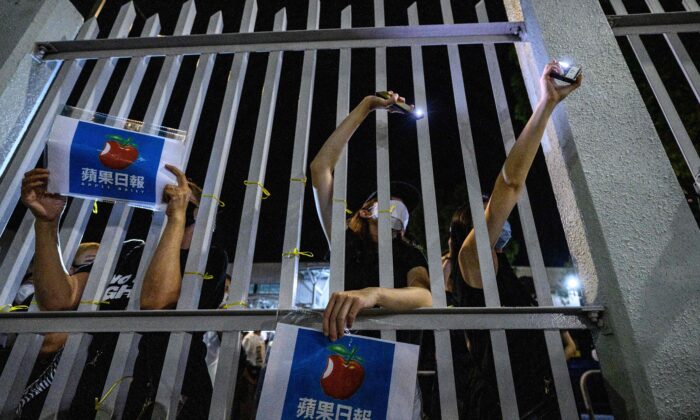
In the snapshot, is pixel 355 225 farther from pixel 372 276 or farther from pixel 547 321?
pixel 547 321

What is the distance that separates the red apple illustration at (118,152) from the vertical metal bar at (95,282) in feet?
1.05

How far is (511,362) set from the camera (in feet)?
6.11

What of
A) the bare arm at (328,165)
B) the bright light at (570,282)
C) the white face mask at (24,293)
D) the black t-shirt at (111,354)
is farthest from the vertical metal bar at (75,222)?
the bright light at (570,282)

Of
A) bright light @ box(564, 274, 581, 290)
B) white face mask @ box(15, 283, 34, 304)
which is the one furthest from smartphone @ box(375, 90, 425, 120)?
bright light @ box(564, 274, 581, 290)

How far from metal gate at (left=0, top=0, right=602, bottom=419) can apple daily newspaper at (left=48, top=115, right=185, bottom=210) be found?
0.23 metres

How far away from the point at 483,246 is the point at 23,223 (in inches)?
89.1

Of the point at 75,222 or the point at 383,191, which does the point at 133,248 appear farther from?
the point at 383,191

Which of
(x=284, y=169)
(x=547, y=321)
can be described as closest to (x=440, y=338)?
(x=547, y=321)

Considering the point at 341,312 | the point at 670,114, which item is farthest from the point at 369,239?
the point at 670,114

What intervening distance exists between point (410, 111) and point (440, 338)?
1125 mm

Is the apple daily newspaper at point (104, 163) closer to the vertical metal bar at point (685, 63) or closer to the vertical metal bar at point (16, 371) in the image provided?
the vertical metal bar at point (16, 371)

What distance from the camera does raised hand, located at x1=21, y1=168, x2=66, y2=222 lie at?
1.82m

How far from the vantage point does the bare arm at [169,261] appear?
177 cm

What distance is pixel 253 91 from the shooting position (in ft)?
17.7
